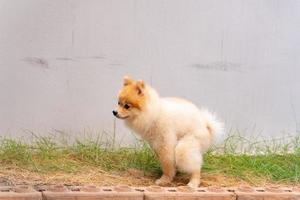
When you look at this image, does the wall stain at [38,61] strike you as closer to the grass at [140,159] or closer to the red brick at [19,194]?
the grass at [140,159]

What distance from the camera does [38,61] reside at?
19.4 feet

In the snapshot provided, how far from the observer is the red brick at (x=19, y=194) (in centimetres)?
478

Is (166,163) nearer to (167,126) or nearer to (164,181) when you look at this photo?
(164,181)

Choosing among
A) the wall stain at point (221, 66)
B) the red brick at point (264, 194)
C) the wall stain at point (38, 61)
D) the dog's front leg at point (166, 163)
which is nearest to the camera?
the red brick at point (264, 194)

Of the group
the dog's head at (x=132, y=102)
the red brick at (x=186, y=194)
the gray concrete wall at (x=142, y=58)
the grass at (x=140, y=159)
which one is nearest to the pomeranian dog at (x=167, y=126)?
the dog's head at (x=132, y=102)

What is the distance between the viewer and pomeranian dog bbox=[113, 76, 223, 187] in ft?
17.0

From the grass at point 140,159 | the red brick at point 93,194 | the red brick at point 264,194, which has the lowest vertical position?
the red brick at point 264,194

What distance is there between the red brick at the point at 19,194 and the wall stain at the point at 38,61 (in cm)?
137

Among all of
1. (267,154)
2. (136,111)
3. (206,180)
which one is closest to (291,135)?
(267,154)

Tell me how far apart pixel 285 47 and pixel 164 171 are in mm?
1816

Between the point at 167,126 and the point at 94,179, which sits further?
the point at 94,179

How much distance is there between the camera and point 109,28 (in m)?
5.96

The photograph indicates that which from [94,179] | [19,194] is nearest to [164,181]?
[94,179]

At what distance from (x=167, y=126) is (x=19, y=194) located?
1242 mm
